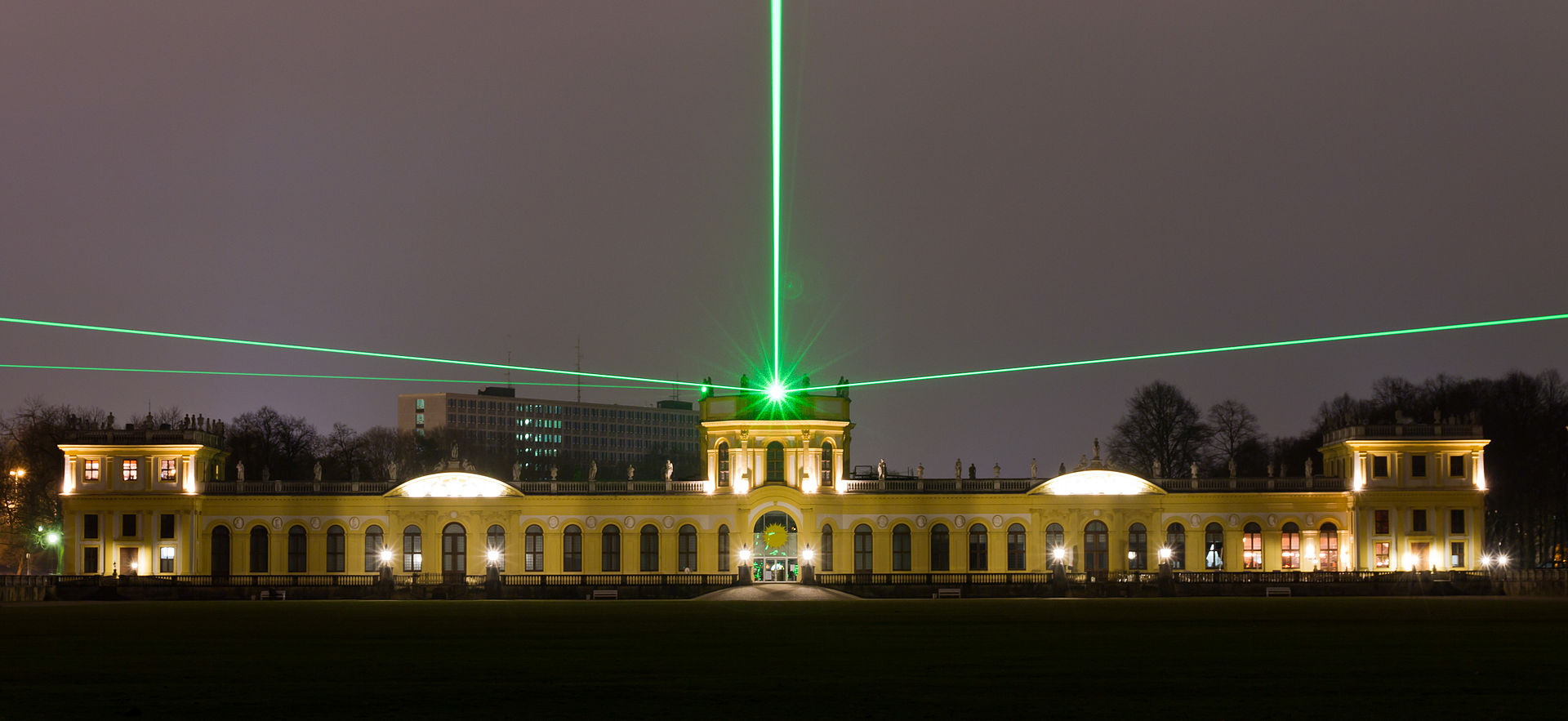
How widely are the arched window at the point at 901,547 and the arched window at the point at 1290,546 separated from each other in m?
15.8

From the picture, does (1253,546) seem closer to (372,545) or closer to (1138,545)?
(1138,545)

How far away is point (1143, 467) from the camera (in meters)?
93.4

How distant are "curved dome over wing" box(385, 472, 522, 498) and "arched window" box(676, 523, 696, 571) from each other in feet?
23.9

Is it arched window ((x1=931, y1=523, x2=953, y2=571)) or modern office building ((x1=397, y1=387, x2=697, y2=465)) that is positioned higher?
modern office building ((x1=397, y1=387, x2=697, y2=465))

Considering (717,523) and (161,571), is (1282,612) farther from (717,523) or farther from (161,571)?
(161,571)

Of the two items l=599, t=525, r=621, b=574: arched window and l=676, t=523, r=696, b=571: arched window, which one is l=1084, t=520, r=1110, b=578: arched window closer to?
l=676, t=523, r=696, b=571: arched window

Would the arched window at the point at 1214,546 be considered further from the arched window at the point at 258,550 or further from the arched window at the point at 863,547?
the arched window at the point at 258,550

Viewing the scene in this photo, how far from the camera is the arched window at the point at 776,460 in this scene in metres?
78.0

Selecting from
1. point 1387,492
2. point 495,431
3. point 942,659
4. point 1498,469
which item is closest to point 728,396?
point 1387,492

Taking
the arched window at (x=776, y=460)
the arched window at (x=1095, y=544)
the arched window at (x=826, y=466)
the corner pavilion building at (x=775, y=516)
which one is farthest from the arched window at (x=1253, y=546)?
the arched window at (x=776, y=460)

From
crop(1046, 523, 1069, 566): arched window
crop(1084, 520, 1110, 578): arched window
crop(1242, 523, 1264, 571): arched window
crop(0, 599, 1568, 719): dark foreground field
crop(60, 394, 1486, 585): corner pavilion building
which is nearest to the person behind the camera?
crop(0, 599, 1568, 719): dark foreground field

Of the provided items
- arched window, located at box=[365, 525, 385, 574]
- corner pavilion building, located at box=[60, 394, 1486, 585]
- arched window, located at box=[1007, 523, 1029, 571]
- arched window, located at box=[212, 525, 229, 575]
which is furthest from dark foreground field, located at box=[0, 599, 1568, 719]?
arched window, located at box=[212, 525, 229, 575]

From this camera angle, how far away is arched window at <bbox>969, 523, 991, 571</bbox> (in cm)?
7738

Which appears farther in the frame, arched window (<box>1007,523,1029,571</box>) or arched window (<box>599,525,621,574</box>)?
arched window (<box>599,525,621,574</box>)
